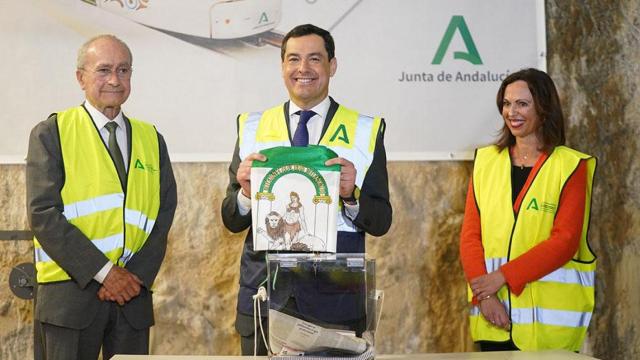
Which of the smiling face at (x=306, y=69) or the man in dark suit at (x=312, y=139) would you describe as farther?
the smiling face at (x=306, y=69)

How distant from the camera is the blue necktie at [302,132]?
9.71 feet

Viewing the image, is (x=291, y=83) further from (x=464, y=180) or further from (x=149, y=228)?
(x=464, y=180)

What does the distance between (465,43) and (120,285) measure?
225 centimetres

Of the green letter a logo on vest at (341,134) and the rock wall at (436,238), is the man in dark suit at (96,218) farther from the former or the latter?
the rock wall at (436,238)

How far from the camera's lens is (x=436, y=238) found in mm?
4395

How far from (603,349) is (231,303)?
1965 mm

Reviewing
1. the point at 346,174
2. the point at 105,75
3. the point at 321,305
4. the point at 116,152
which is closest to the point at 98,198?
the point at 116,152

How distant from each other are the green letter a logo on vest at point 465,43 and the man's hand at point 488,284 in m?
1.41

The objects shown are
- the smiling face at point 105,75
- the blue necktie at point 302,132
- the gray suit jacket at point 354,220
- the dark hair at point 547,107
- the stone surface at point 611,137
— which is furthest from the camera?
the stone surface at point 611,137

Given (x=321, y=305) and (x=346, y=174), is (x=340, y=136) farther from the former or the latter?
(x=321, y=305)

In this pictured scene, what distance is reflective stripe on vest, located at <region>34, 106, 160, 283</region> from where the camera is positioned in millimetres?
3064

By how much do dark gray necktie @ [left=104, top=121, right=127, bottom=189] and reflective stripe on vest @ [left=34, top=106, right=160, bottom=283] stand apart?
0.02 metres

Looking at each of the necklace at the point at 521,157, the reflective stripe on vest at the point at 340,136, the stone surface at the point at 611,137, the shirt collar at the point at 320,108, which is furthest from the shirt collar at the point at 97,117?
the stone surface at the point at 611,137

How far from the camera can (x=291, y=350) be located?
2172mm
